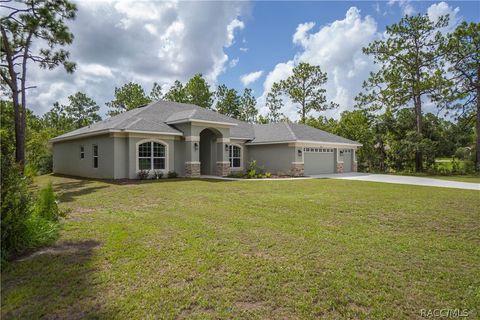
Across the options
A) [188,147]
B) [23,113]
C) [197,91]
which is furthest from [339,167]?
[197,91]

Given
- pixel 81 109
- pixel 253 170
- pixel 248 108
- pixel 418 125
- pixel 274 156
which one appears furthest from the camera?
pixel 81 109

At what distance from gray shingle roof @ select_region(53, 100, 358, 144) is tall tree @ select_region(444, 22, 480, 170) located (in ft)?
37.0

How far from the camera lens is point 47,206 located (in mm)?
6750

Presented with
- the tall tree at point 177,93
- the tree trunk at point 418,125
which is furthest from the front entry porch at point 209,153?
the tall tree at point 177,93

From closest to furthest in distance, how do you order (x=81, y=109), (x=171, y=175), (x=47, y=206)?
(x=47, y=206)
(x=171, y=175)
(x=81, y=109)

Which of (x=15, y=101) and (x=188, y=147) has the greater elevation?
(x=15, y=101)

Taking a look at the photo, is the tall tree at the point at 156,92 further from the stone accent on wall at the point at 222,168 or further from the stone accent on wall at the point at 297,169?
the stone accent on wall at the point at 297,169

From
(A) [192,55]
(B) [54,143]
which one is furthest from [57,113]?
(A) [192,55]

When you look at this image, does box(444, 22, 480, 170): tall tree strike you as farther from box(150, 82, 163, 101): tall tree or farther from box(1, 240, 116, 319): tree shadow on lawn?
box(150, 82, 163, 101): tall tree

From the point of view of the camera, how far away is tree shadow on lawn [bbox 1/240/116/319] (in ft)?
10.8

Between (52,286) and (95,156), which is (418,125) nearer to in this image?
(95,156)

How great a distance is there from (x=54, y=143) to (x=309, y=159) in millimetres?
21390

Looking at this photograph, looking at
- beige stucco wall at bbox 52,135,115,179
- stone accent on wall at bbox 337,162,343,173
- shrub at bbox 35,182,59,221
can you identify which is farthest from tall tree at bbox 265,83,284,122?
shrub at bbox 35,182,59,221

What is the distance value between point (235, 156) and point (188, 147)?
5.11m
